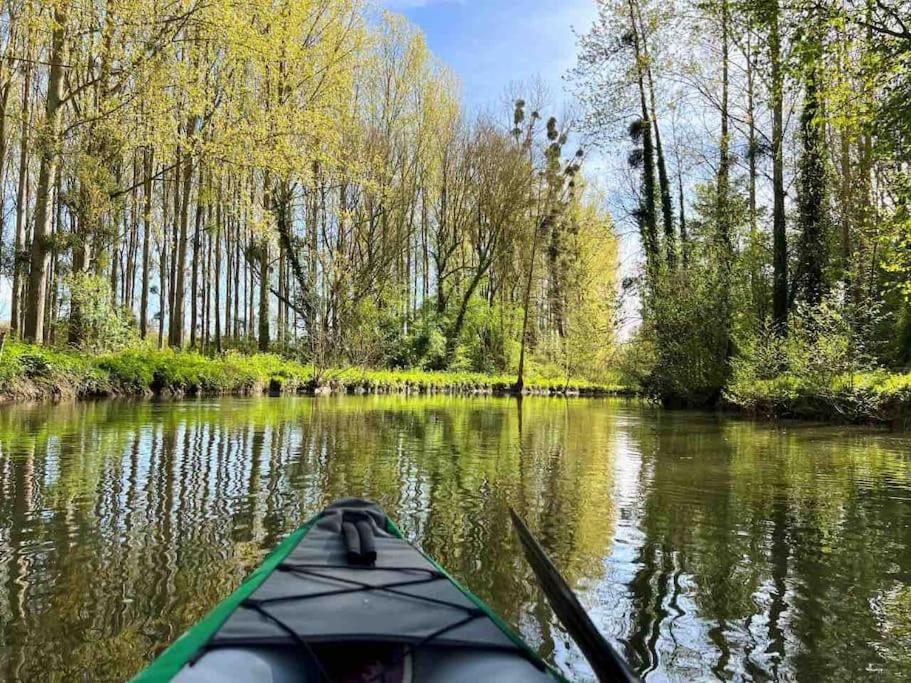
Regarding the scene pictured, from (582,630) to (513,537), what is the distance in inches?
98.4

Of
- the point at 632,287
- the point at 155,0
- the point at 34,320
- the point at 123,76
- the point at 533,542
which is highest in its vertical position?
the point at 155,0

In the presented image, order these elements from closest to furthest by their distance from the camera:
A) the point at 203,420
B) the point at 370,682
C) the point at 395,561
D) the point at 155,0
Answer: the point at 370,682
the point at 395,561
the point at 203,420
the point at 155,0

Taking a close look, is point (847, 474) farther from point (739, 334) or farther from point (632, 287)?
point (632, 287)

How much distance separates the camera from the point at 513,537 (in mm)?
3963

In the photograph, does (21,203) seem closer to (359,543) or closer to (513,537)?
(513,537)

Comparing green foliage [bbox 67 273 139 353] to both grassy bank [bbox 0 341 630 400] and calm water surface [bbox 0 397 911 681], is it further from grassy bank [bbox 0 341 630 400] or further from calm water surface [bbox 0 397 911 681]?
calm water surface [bbox 0 397 911 681]

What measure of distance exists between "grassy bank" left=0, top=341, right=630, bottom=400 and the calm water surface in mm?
4075

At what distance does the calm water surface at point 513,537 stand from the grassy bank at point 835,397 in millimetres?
2472

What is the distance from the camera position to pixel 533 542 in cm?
257

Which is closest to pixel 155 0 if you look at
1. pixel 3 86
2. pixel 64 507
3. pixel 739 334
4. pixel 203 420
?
pixel 3 86

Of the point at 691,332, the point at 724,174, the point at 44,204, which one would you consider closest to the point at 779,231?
the point at 724,174

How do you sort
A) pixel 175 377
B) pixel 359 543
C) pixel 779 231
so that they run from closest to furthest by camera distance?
1. pixel 359 543
2. pixel 175 377
3. pixel 779 231

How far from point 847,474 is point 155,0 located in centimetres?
1323

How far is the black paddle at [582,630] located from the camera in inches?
50.6
